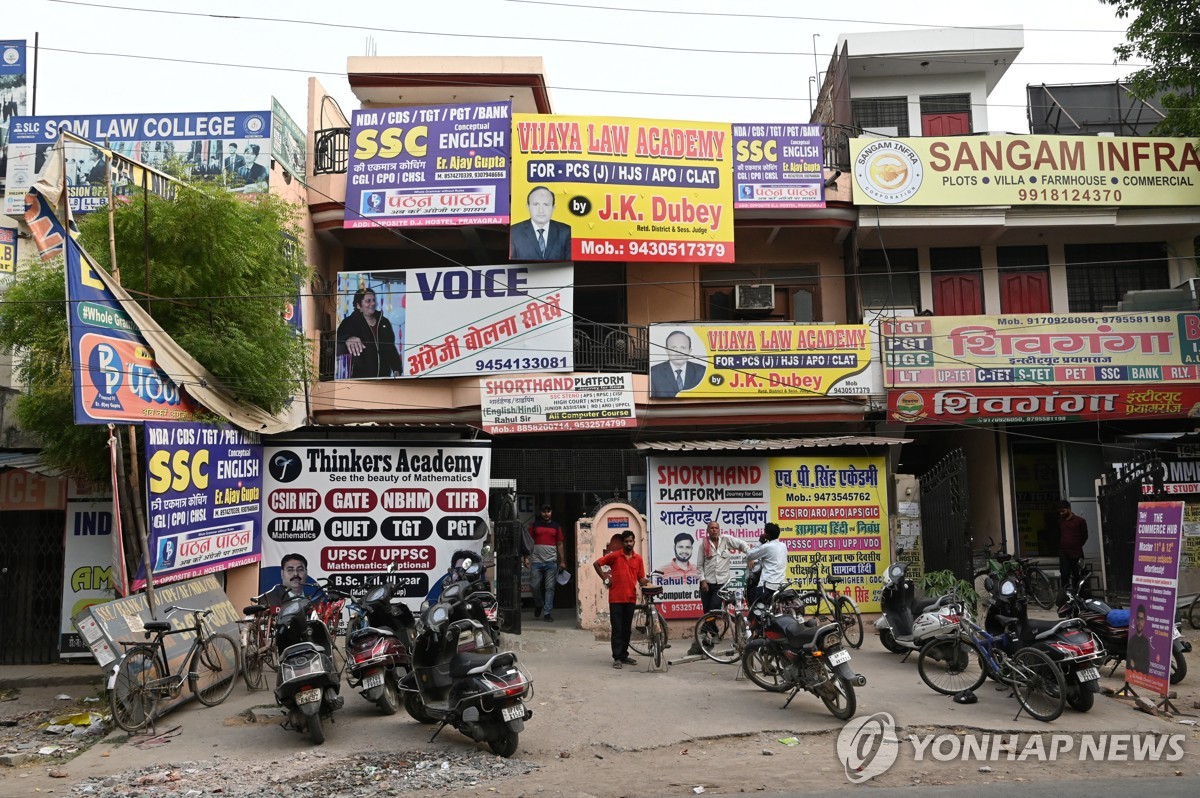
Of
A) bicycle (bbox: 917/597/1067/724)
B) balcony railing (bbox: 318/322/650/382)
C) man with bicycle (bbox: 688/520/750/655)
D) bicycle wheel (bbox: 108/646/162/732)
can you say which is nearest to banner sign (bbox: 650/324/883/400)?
balcony railing (bbox: 318/322/650/382)

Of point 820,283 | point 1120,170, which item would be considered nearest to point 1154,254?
point 1120,170

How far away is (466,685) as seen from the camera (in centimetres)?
749

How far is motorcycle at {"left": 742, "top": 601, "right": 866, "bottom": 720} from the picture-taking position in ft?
27.3

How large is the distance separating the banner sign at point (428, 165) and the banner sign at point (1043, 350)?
284 inches

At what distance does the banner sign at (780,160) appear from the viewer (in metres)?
16.4

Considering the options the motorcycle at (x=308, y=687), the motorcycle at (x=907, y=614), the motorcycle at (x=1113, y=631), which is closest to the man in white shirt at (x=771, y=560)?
the motorcycle at (x=907, y=614)

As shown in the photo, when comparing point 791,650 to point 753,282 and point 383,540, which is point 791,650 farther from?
point 753,282

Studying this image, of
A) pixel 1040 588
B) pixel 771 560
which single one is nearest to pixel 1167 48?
pixel 1040 588

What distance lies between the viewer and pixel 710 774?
7152 millimetres

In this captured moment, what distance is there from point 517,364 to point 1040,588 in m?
9.36

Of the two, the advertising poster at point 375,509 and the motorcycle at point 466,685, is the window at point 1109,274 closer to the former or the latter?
the advertising poster at point 375,509

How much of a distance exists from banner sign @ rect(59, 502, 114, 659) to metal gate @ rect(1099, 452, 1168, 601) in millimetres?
13964

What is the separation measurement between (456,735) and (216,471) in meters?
5.47

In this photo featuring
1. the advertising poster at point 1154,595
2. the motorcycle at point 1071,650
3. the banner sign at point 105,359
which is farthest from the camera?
the banner sign at point 105,359
